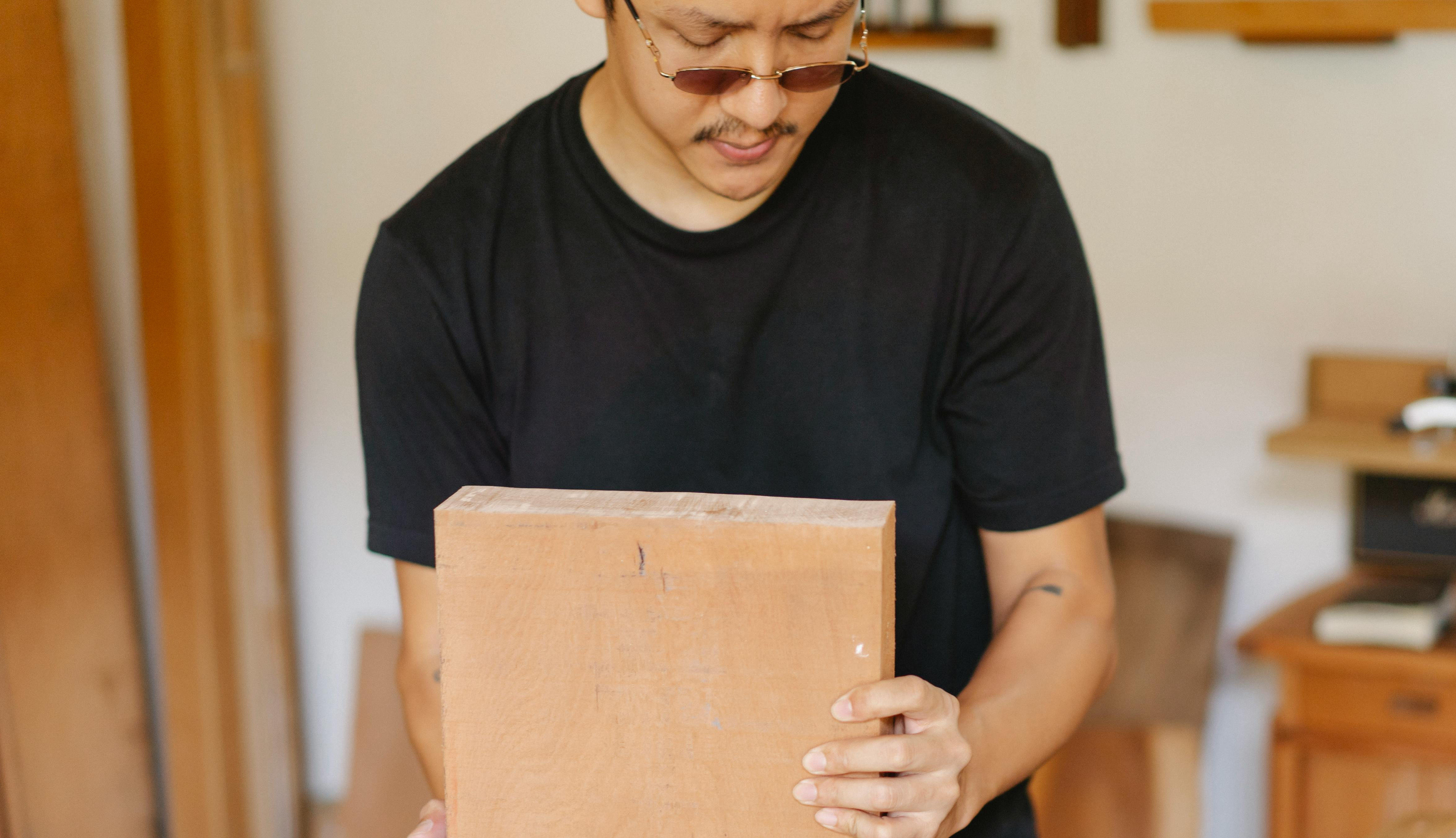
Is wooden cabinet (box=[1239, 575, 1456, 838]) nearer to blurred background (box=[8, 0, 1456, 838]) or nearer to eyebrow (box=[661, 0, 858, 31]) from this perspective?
blurred background (box=[8, 0, 1456, 838])

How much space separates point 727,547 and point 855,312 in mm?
346

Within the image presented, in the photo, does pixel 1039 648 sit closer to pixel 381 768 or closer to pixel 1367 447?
pixel 1367 447

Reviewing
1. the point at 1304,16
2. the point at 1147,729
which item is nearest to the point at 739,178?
the point at 1304,16

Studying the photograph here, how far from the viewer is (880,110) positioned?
1068 millimetres

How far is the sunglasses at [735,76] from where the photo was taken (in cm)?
89

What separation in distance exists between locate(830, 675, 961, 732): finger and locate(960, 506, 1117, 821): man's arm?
5.2 inches

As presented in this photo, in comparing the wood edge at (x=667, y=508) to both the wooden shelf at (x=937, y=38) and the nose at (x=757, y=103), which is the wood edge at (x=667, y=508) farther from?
the wooden shelf at (x=937, y=38)

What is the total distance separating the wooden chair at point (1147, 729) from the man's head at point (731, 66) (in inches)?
63.9

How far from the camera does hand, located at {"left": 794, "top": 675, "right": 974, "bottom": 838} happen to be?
743 millimetres

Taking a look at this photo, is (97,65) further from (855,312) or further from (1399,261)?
(1399,261)

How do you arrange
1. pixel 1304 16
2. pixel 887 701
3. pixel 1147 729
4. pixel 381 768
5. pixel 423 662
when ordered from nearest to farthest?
pixel 887 701
pixel 423 662
pixel 1304 16
pixel 1147 729
pixel 381 768

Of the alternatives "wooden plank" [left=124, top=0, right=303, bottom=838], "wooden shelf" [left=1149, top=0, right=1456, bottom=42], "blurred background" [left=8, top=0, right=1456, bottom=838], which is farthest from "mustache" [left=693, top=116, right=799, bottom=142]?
"wooden plank" [left=124, top=0, right=303, bottom=838]

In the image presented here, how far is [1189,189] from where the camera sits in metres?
2.34

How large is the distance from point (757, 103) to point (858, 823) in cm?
48
